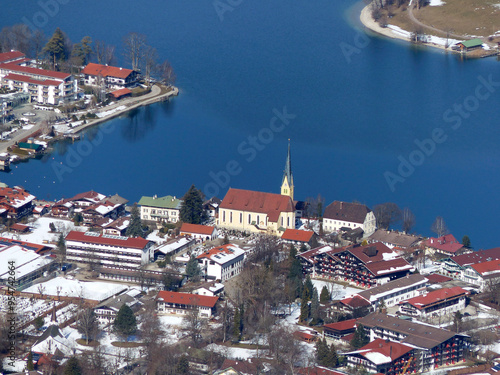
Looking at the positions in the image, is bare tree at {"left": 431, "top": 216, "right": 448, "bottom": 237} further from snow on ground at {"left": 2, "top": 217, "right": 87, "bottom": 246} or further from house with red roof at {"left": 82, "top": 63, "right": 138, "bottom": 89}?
house with red roof at {"left": 82, "top": 63, "right": 138, "bottom": 89}

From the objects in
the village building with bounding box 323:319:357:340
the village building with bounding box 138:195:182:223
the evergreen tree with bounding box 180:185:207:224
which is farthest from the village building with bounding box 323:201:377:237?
the village building with bounding box 323:319:357:340

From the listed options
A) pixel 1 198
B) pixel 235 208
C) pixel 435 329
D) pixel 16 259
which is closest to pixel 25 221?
pixel 1 198

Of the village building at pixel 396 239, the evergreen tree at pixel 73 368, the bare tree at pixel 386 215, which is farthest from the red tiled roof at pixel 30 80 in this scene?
the evergreen tree at pixel 73 368

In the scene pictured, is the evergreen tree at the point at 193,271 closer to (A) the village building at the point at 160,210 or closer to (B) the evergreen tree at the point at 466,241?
(A) the village building at the point at 160,210

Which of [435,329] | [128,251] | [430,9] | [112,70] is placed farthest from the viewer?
[430,9]

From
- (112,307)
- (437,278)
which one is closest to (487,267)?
(437,278)

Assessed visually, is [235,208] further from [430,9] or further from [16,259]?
[430,9]
